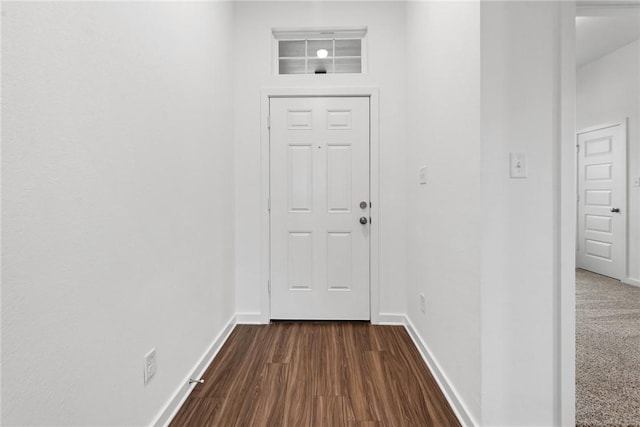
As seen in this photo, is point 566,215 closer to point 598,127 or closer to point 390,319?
point 390,319

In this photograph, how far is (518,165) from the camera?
4.49ft

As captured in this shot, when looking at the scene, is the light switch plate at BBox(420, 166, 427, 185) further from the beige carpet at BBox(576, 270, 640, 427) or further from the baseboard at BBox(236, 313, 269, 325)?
the baseboard at BBox(236, 313, 269, 325)

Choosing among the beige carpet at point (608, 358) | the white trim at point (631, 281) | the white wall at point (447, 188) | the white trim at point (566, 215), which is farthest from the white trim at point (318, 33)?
the white trim at point (631, 281)

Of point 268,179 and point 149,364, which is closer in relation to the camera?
point 149,364

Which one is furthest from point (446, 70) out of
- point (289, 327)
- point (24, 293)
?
point (289, 327)

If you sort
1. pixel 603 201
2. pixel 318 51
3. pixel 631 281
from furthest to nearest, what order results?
pixel 603 201
pixel 631 281
pixel 318 51

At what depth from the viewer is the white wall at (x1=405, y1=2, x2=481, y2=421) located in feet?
4.77

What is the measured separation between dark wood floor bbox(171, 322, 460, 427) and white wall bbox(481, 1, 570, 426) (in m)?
0.42

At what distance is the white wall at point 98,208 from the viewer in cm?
80

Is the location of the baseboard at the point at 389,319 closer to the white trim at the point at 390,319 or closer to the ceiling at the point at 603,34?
the white trim at the point at 390,319

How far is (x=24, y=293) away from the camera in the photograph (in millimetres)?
809

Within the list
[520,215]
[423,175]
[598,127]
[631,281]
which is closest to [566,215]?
[520,215]

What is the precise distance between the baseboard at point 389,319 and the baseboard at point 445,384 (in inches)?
10.9

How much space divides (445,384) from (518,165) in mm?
1199
